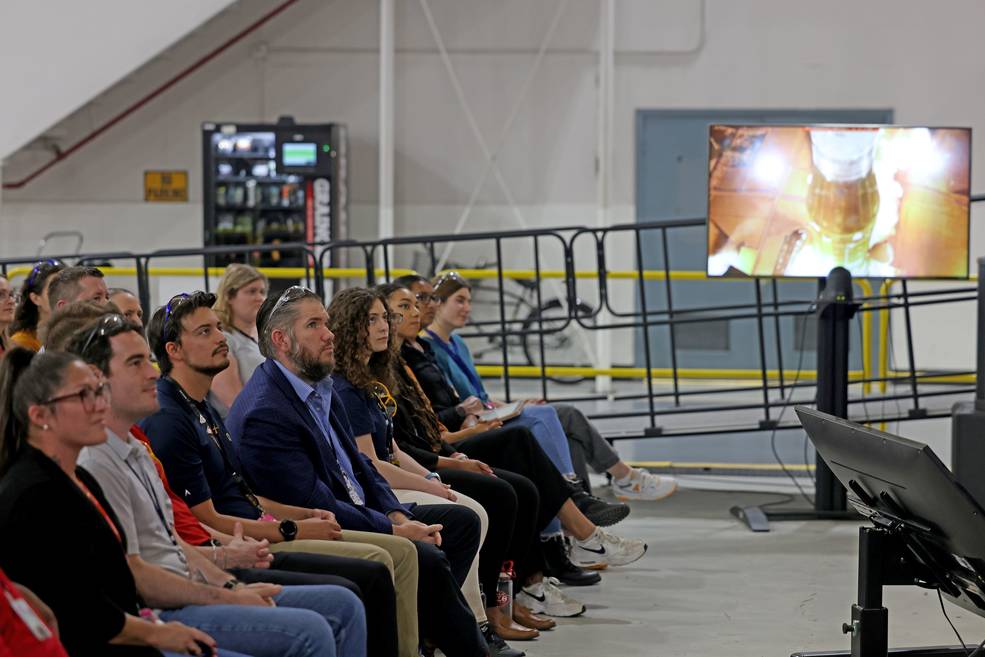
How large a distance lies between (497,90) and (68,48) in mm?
4051

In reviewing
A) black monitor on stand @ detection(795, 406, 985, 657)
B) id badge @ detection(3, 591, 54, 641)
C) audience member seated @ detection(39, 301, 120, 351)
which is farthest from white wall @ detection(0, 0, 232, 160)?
id badge @ detection(3, 591, 54, 641)

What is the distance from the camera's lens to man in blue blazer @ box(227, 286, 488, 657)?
3799 millimetres

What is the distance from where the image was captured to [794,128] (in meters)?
6.58

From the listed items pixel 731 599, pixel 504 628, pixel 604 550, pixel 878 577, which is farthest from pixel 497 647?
pixel 878 577

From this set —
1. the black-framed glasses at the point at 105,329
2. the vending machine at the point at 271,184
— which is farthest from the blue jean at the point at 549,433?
the vending machine at the point at 271,184

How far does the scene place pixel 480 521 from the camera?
169 inches

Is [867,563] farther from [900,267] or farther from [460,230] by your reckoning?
[460,230]

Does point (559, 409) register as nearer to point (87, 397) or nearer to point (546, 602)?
point (546, 602)

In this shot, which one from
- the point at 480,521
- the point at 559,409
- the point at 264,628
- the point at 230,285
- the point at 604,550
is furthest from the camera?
the point at 559,409

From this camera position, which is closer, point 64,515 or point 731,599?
point 64,515

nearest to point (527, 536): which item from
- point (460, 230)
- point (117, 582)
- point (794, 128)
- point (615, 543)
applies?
point (615, 543)

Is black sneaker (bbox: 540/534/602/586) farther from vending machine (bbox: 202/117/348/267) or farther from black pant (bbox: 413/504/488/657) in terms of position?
vending machine (bbox: 202/117/348/267)

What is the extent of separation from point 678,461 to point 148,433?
542 cm

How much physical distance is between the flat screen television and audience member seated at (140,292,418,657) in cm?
340
